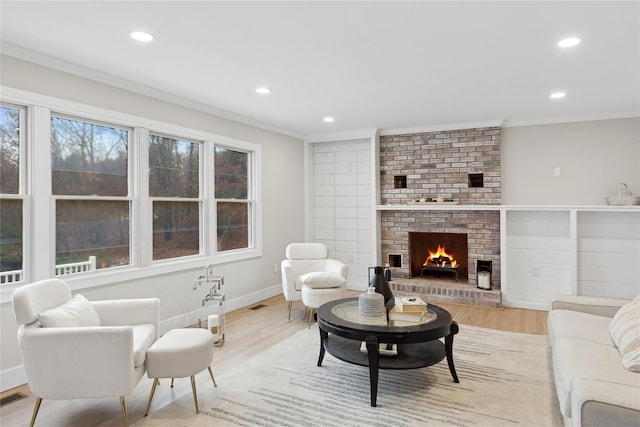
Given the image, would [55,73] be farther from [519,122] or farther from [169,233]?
[519,122]

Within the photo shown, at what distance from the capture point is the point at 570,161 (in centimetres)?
515

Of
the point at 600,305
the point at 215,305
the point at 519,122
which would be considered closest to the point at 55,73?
the point at 215,305

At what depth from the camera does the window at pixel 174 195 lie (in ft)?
13.6

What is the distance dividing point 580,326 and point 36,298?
3593 mm

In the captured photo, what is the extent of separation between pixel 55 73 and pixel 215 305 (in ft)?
9.19

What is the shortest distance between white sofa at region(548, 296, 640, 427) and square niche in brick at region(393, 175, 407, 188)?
10.5 ft

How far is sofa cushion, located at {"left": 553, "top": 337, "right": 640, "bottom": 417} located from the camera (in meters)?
1.93

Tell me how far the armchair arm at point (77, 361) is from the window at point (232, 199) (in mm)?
2730

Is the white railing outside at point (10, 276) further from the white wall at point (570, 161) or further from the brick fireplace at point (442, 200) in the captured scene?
the white wall at point (570, 161)

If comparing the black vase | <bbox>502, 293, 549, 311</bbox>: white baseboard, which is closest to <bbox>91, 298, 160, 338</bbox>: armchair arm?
the black vase

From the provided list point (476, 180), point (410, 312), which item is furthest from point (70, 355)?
point (476, 180)

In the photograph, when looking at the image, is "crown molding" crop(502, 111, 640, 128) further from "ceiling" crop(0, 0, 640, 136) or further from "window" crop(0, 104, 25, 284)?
"window" crop(0, 104, 25, 284)

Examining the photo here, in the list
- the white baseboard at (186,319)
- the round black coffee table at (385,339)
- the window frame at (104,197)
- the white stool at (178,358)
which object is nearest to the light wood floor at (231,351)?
the white baseboard at (186,319)

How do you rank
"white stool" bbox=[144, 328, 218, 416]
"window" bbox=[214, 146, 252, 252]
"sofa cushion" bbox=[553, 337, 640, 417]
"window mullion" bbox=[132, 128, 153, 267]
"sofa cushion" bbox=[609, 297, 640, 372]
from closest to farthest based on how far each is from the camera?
1. "sofa cushion" bbox=[553, 337, 640, 417]
2. "sofa cushion" bbox=[609, 297, 640, 372]
3. "white stool" bbox=[144, 328, 218, 416]
4. "window mullion" bbox=[132, 128, 153, 267]
5. "window" bbox=[214, 146, 252, 252]
